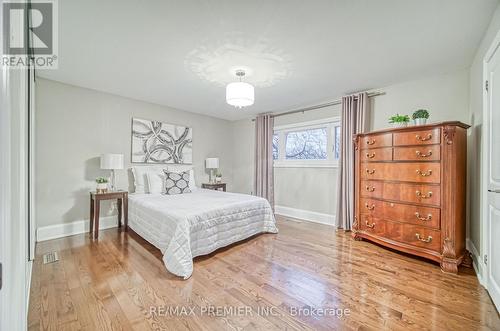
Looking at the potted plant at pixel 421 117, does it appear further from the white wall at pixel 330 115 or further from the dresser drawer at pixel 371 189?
the dresser drawer at pixel 371 189

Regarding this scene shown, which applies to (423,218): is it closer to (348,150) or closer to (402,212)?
(402,212)

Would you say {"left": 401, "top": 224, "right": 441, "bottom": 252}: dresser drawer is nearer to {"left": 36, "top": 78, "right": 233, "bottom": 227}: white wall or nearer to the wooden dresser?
the wooden dresser

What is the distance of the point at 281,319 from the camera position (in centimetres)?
153

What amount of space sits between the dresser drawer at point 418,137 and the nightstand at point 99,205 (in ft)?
12.4

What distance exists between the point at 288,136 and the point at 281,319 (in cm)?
358

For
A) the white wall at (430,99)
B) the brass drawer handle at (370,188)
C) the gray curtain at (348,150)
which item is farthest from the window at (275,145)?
the brass drawer handle at (370,188)

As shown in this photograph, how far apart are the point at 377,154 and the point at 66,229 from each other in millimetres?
4374

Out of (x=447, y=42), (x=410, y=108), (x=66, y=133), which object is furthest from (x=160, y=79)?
(x=410, y=108)

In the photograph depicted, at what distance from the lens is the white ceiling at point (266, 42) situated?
1.66 meters

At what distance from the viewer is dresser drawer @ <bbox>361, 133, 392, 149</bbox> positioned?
271 centimetres

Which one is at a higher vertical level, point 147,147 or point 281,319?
Answer: point 147,147

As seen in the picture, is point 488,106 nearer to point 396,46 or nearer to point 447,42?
point 447,42

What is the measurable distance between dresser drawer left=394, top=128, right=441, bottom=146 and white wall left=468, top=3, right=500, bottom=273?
0.33 metres

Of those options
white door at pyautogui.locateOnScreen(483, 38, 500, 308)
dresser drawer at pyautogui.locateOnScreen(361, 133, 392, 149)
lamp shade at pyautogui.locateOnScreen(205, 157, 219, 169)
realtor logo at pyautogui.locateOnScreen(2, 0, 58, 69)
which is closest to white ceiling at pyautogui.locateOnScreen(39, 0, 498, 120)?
realtor logo at pyautogui.locateOnScreen(2, 0, 58, 69)
